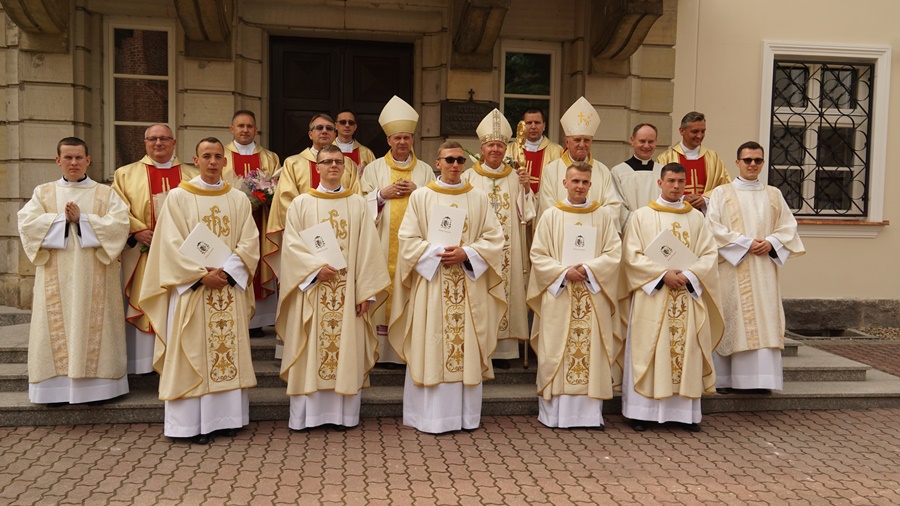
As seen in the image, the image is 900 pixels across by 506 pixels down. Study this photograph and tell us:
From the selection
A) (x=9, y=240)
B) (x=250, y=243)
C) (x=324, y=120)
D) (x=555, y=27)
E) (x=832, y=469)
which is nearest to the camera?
(x=832, y=469)

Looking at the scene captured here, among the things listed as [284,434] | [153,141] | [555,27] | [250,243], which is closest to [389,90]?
[555,27]

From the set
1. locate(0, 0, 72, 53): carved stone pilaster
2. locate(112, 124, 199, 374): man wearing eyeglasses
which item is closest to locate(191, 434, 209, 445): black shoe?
locate(112, 124, 199, 374): man wearing eyeglasses

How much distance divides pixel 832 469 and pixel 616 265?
1.91 m

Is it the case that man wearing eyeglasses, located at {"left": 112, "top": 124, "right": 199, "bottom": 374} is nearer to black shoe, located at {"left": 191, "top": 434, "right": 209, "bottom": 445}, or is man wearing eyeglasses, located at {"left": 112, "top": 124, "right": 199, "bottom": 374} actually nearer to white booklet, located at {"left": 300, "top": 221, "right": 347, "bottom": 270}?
black shoe, located at {"left": 191, "top": 434, "right": 209, "bottom": 445}

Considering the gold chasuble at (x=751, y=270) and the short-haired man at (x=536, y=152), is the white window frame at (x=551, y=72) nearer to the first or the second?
the short-haired man at (x=536, y=152)

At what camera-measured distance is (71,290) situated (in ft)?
18.9

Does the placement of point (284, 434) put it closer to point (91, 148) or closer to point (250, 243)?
point (250, 243)

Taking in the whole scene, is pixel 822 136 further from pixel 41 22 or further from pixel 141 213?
pixel 41 22

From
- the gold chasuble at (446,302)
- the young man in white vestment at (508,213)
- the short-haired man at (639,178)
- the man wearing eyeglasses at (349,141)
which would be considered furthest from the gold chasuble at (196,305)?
the short-haired man at (639,178)

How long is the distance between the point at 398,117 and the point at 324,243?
161cm

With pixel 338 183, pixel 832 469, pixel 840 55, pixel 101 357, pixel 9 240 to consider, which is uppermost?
pixel 840 55

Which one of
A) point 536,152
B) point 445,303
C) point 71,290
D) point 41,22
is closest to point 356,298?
point 445,303

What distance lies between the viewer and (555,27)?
923cm

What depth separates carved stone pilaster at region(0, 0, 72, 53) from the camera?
7.55 m
